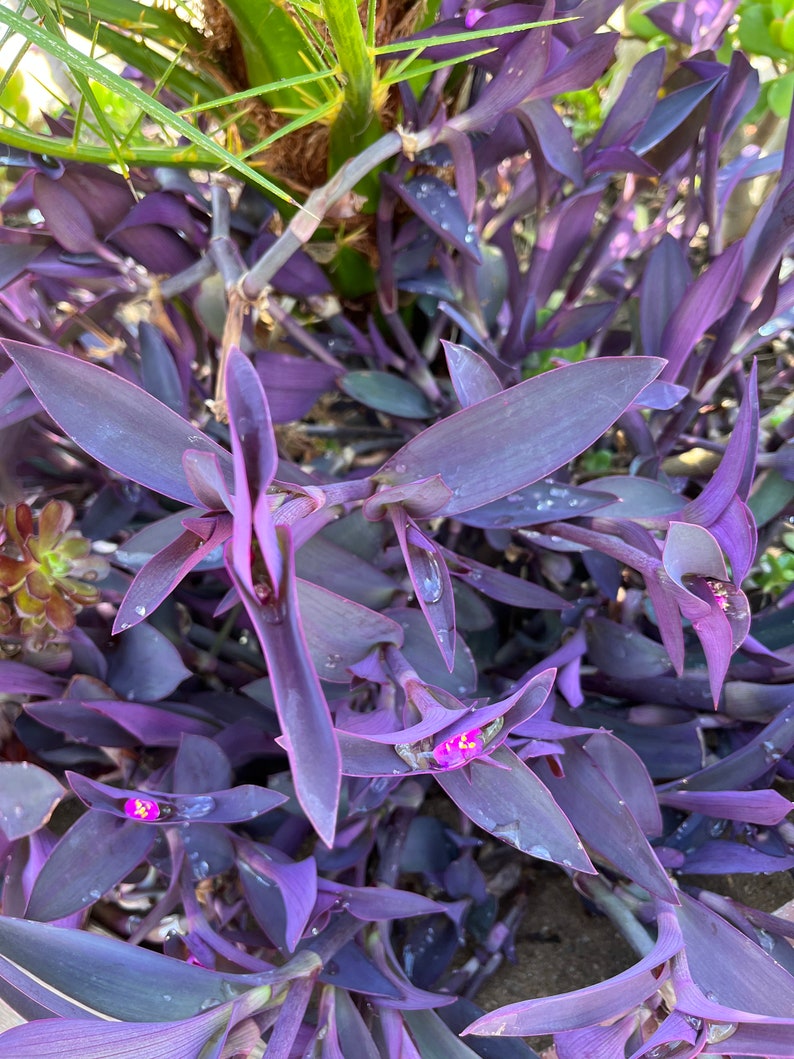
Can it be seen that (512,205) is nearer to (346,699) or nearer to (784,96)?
(784,96)

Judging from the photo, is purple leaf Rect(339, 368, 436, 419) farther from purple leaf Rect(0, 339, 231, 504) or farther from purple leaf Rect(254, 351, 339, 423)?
purple leaf Rect(0, 339, 231, 504)

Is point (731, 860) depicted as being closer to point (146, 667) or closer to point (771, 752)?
point (771, 752)

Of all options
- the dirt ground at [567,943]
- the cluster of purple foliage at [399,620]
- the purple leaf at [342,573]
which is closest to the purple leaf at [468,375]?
the cluster of purple foliage at [399,620]

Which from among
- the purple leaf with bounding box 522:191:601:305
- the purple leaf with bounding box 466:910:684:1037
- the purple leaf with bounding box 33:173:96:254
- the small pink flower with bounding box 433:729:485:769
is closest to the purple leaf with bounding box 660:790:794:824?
the purple leaf with bounding box 466:910:684:1037

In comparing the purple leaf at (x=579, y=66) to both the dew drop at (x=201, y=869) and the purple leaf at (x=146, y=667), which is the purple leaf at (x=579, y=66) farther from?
the dew drop at (x=201, y=869)

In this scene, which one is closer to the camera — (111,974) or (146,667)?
(111,974)

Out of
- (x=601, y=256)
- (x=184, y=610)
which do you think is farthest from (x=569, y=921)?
(x=601, y=256)

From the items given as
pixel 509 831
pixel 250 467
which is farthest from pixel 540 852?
pixel 250 467
